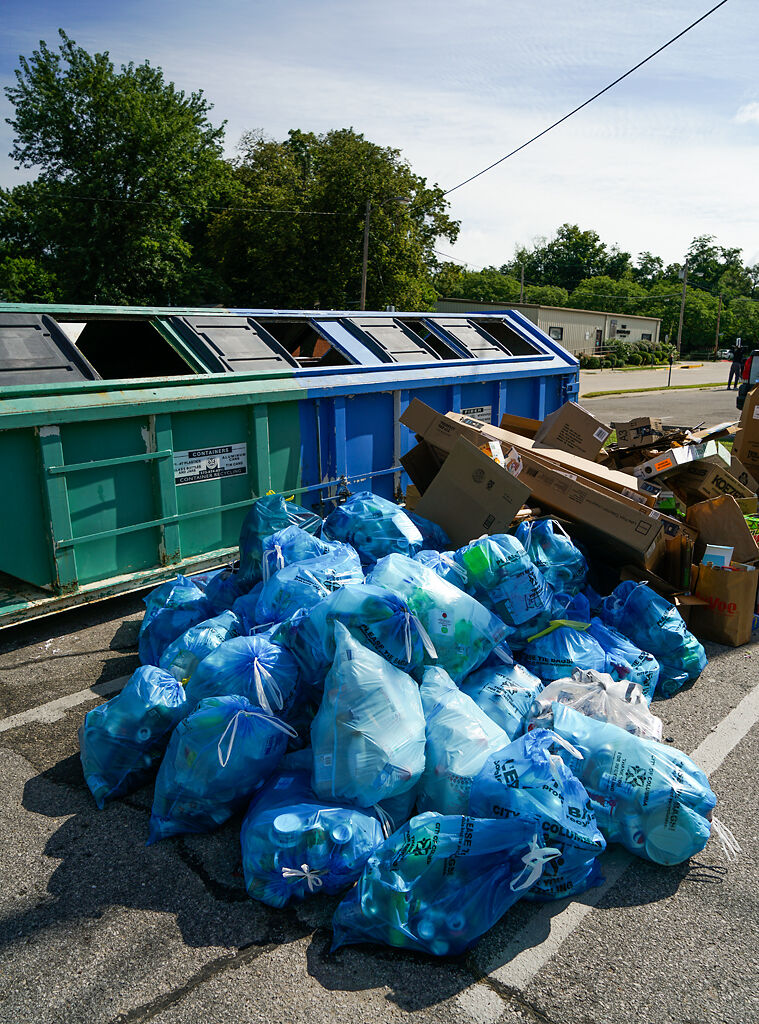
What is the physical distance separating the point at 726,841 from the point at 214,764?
1.88 m

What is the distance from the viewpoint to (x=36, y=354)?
15.1ft

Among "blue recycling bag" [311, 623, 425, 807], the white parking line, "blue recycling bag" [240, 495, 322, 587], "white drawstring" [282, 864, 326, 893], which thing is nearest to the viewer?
"white drawstring" [282, 864, 326, 893]

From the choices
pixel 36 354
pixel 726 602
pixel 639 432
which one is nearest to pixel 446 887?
pixel 726 602

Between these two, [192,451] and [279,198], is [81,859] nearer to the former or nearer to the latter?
[192,451]

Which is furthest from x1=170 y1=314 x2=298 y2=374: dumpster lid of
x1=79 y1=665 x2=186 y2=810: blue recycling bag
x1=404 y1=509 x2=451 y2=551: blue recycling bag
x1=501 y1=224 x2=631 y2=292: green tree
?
x1=501 y1=224 x2=631 y2=292: green tree

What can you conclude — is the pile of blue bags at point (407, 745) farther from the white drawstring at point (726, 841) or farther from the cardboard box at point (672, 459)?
the cardboard box at point (672, 459)

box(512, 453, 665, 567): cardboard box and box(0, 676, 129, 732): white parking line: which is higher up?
box(512, 453, 665, 567): cardboard box

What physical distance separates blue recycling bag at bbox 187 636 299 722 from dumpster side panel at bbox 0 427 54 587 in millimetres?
1903

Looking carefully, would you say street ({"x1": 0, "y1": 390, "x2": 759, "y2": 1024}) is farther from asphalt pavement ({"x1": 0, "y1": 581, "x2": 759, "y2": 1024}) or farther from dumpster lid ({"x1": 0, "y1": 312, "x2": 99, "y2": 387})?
dumpster lid ({"x1": 0, "y1": 312, "x2": 99, "y2": 387})

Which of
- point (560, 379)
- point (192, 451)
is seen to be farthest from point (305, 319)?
point (560, 379)

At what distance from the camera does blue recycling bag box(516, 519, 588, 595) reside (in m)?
4.18

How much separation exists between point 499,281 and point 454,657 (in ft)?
198

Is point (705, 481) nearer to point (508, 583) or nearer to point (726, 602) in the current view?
point (726, 602)

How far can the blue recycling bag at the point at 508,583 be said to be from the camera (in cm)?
368
